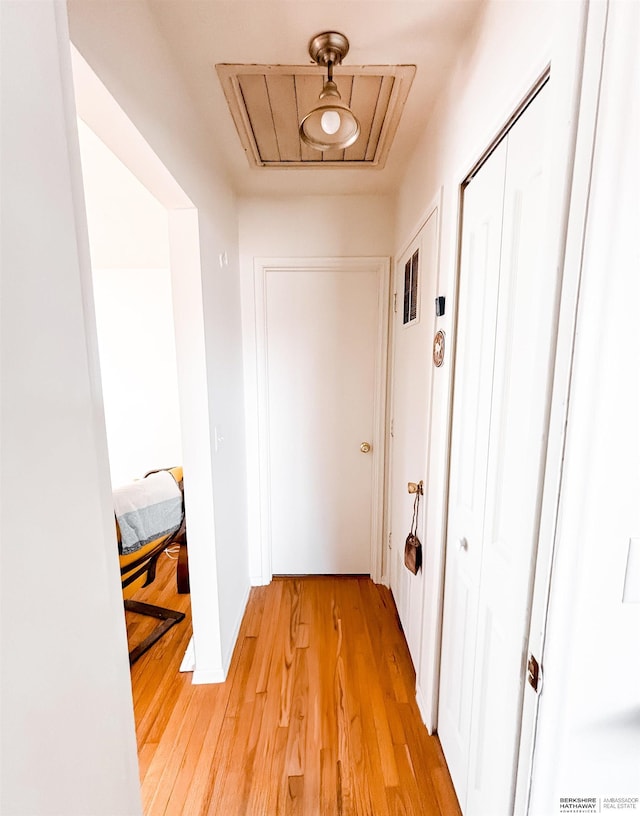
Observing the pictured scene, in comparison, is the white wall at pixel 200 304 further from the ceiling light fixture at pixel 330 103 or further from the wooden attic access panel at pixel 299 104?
the ceiling light fixture at pixel 330 103

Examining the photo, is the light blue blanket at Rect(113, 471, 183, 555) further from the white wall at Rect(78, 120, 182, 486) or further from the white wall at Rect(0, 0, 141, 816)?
the white wall at Rect(0, 0, 141, 816)

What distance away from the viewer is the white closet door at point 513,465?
2.14ft

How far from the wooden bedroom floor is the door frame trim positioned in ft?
1.39

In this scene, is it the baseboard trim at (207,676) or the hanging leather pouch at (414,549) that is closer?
the hanging leather pouch at (414,549)

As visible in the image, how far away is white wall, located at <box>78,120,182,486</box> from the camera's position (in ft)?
8.84

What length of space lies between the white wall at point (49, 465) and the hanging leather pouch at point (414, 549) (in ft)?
3.82

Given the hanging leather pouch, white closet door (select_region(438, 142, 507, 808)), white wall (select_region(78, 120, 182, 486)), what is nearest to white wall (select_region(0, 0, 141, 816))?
white closet door (select_region(438, 142, 507, 808))

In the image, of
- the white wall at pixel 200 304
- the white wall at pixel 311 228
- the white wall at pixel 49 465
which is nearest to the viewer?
the white wall at pixel 49 465

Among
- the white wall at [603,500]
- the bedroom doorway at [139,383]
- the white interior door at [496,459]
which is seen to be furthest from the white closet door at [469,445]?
the bedroom doorway at [139,383]

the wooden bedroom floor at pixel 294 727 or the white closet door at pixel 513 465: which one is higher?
the white closet door at pixel 513 465

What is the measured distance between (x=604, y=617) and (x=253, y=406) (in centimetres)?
188

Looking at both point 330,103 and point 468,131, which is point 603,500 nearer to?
point 468,131

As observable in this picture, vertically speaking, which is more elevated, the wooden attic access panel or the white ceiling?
the wooden attic access panel

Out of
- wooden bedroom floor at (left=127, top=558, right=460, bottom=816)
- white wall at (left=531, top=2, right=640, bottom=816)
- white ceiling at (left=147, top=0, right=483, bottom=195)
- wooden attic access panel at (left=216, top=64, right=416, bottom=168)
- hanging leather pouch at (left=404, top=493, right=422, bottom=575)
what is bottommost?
wooden bedroom floor at (left=127, top=558, right=460, bottom=816)
